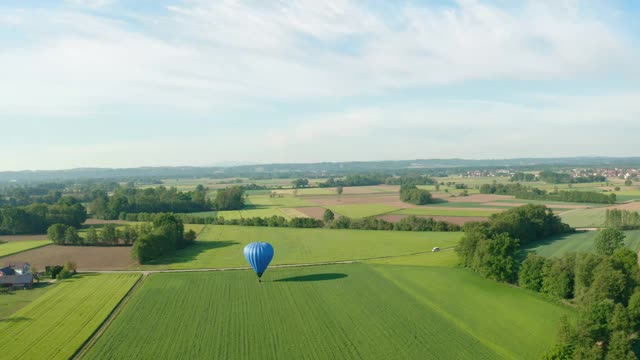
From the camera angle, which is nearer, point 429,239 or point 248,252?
point 248,252

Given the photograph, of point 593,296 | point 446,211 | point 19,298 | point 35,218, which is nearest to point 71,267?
point 19,298

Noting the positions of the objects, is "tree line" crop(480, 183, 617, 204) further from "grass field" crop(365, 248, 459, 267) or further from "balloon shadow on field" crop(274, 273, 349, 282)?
"balloon shadow on field" crop(274, 273, 349, 282)

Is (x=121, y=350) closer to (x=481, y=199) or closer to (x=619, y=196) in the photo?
(x=481, y=199)

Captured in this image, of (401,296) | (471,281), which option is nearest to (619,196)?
(471,281)

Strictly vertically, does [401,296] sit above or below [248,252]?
below

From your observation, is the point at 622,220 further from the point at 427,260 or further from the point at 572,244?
the point at 427,260

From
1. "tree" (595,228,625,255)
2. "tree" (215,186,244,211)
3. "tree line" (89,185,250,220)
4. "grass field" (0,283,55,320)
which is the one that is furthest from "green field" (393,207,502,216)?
"grass field" (0,283,55,320)
